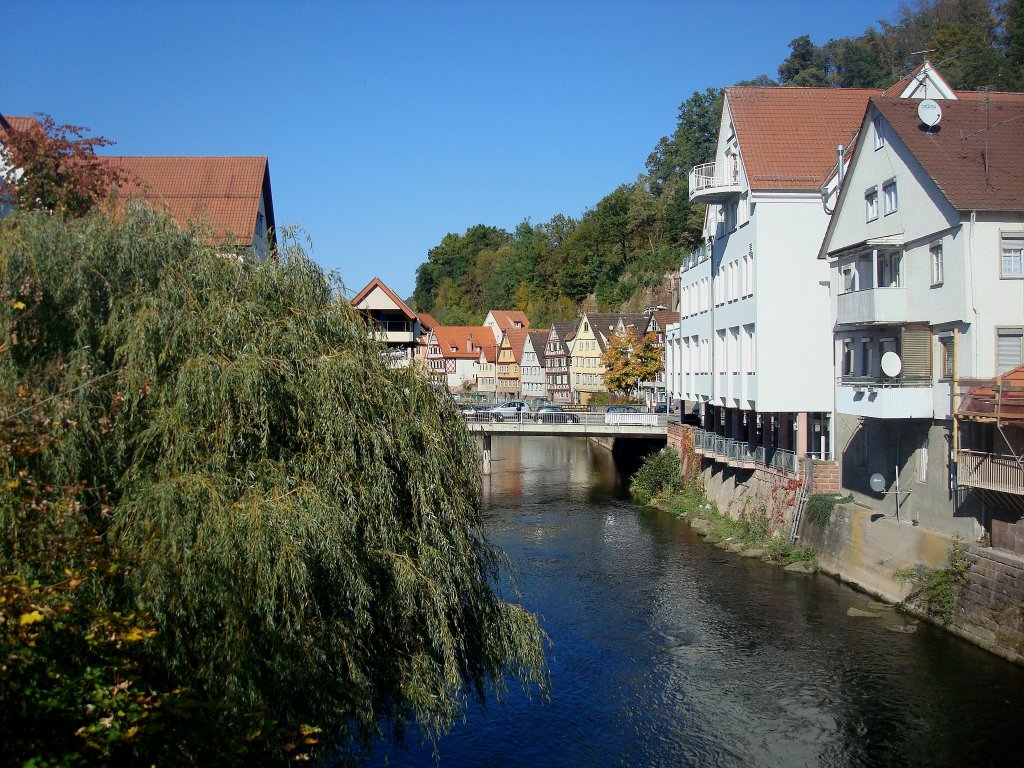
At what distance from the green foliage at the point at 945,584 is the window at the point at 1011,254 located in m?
5.77

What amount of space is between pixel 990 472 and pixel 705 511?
56.9 ft

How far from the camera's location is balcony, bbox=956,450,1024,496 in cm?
1847

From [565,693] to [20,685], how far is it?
497 inches

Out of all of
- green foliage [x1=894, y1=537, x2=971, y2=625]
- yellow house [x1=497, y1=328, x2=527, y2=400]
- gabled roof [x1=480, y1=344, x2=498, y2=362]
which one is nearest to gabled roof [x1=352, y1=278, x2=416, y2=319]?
green foliage [x1=894, y1=537, x2=971, y2=625]

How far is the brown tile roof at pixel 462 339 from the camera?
116375 mm

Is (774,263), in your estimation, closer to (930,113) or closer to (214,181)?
(930,113)

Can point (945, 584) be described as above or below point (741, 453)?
below

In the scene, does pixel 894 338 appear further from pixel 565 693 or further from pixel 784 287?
pixel 565 693

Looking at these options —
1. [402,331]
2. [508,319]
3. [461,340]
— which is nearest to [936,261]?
[402,331]

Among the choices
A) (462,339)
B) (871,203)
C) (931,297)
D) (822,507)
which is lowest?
(822,507)

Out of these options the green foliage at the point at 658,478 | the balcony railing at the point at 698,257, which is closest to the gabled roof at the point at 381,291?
the balcony railing at the point at 698,257

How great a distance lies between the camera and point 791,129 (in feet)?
105

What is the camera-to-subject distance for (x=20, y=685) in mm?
6863

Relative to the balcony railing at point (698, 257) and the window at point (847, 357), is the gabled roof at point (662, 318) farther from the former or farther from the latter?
the window at point (847, 357)
